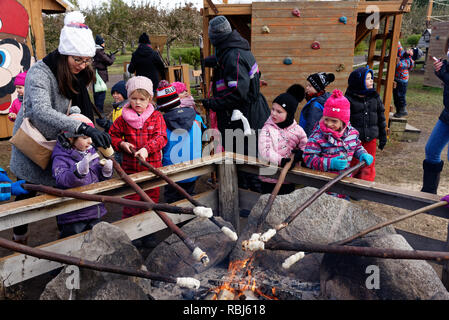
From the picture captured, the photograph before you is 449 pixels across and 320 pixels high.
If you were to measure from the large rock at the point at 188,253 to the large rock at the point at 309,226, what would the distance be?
11 centimetres

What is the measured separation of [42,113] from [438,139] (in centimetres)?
371

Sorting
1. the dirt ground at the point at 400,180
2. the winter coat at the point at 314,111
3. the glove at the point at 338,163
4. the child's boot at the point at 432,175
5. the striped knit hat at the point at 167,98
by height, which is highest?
the striped knit hat at the point at 167,98

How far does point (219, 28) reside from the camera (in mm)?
3559

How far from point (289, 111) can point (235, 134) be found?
32.8 inches

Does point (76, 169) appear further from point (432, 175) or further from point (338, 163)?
point (432, 175)

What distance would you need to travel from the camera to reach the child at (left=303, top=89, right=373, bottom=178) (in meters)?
2.88

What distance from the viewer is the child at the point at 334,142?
2.88m

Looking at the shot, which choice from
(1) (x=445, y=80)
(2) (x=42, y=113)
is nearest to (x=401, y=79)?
(1) (x=445, y=80)

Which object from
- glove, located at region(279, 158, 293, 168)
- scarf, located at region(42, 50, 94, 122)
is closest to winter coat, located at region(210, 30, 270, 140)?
glove, located at region(279, 158, 293, 168)

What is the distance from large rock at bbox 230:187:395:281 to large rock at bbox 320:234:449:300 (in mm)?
204

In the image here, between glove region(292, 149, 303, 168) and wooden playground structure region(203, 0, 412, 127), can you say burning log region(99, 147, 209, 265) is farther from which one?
wooden playground structure region(203, 0, 412, 127)

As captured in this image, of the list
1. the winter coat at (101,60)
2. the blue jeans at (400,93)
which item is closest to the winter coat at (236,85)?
the winter coat at (101,60)

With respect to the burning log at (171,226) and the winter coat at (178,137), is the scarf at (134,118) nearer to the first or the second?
the winter coat at (178,137)

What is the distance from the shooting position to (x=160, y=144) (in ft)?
10.3
